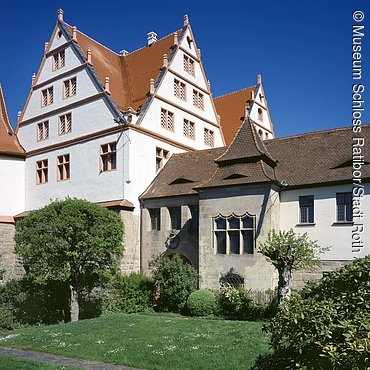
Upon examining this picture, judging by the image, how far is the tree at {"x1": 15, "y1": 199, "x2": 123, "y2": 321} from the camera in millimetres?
21016

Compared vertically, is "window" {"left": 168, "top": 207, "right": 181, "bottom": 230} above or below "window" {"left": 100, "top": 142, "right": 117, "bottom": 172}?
below

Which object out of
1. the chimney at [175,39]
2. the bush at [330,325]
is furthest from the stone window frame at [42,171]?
the bush at [330,325]

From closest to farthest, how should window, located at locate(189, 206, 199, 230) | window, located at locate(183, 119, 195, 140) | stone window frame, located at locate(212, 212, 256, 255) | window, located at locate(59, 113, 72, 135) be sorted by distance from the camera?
stone window frame, located at locate(212, 212, 256, 255) < window, located at locate(189, 206, 199, 230) < window, located at locate(59, 113, 72, 135) < window, located at locate(183, 119, 195, 140)

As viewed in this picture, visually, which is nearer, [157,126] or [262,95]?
[157,126]

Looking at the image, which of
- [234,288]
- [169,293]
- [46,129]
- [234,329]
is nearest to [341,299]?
[234,329]

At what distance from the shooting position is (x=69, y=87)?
96.6 ft

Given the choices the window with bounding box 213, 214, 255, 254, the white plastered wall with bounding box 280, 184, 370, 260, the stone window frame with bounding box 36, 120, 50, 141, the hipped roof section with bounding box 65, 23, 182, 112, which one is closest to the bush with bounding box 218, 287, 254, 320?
the window with bounding box 213, 214, 255, 254

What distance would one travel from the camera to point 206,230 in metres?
22.9

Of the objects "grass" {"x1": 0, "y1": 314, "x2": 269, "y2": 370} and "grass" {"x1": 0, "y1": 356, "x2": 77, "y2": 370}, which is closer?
"grass" {"x1": 0, "y1": 356, "x2": 77, "y2": 370}

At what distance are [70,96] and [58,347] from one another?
18.8 metres

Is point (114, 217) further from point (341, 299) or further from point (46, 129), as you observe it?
point (341, 299)

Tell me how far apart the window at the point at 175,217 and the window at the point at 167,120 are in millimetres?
5949

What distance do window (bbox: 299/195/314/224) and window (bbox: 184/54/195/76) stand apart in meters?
13.4

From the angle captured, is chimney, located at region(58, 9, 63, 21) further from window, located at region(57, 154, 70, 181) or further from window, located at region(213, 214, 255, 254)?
window, located at region(213, 214, 255, 254)
